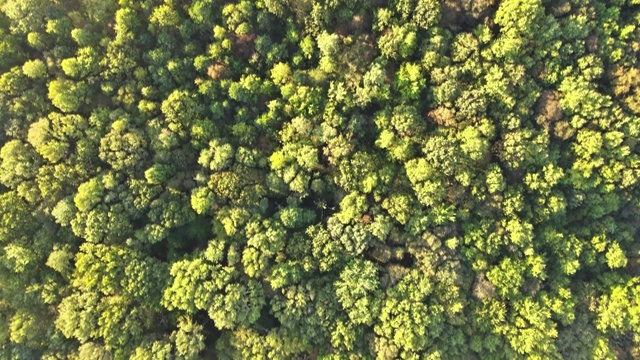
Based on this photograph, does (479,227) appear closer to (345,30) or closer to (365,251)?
(365,251)

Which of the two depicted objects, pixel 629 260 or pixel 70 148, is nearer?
pixel 70 148

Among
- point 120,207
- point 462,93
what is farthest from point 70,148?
point 462,93

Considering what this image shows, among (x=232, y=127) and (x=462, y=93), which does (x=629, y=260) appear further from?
(x=232, y=127)

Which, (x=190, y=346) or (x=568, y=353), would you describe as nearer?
(x=190, y=346)

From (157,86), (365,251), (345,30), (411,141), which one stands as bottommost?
(365,251)

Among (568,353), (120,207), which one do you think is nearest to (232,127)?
(120,207)

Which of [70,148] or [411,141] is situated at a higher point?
[411,141]
